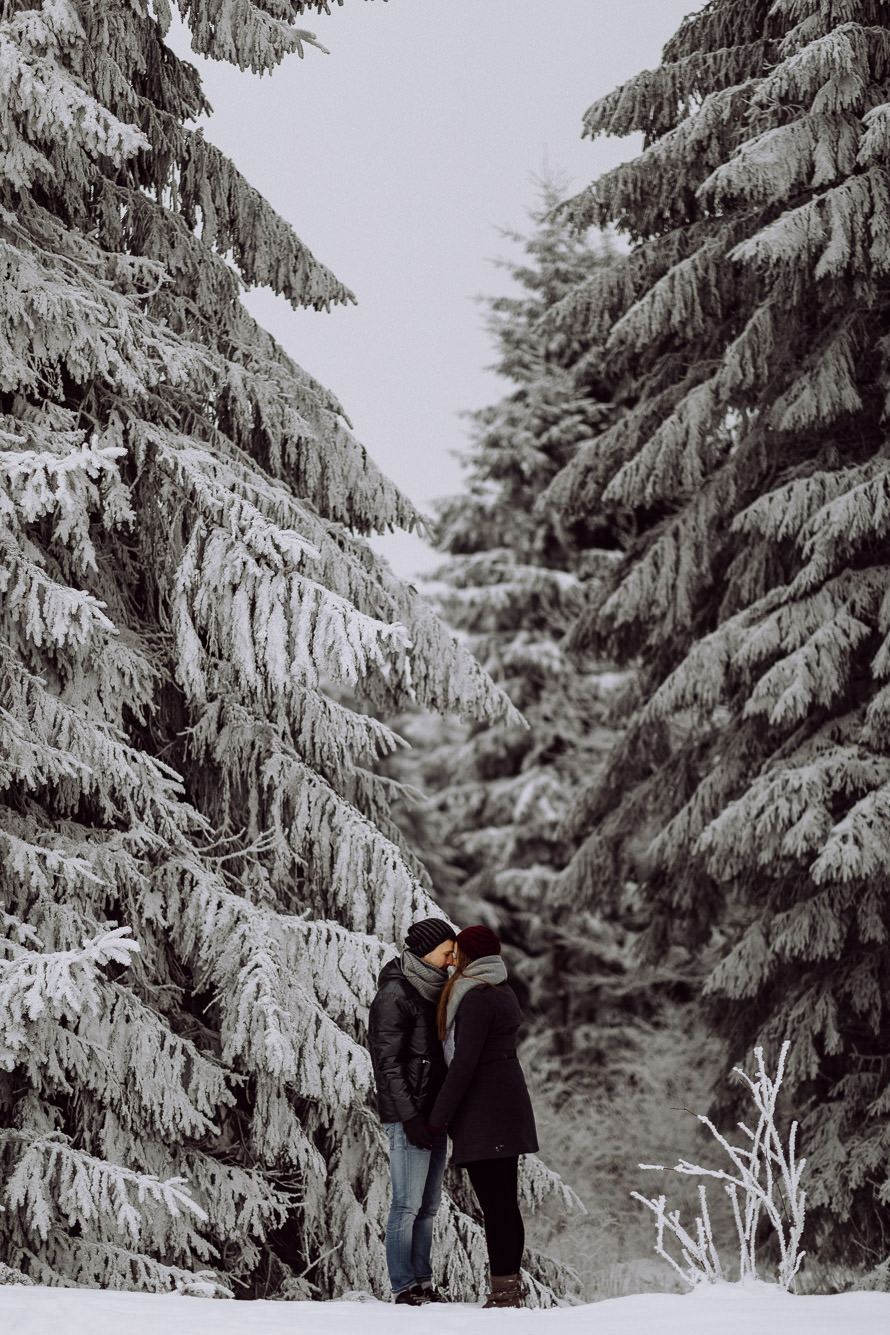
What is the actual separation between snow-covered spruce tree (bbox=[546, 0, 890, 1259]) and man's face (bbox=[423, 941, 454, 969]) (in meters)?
3.72

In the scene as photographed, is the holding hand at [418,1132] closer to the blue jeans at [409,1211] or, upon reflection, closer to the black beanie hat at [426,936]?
the blue jeans at [409,1211]

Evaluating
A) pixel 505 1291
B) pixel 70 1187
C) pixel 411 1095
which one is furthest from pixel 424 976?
pixel 70 1187

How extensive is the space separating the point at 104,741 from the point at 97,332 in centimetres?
197

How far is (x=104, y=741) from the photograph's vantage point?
615 centimetres

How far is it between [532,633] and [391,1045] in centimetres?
1448

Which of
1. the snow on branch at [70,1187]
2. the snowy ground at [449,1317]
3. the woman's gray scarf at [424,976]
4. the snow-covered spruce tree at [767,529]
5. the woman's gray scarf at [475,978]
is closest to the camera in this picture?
the snowy ground at [449,1317]

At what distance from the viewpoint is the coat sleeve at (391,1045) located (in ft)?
18.6

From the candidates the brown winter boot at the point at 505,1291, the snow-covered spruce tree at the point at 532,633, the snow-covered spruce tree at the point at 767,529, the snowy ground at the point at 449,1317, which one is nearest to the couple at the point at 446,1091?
the brown winter boot at the point at 505,1291

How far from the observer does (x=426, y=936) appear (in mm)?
5914

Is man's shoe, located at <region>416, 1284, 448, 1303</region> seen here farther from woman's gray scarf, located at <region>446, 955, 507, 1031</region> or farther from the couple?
woman's gray scarf, located at <region>446, 955, 507, 1031</region>

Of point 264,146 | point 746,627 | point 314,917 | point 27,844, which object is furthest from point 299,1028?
point 264,146

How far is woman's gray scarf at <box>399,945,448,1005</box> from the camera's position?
5.81 m

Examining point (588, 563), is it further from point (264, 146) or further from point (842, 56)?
point (264, 146)

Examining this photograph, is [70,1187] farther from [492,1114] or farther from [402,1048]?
[492,1114]
